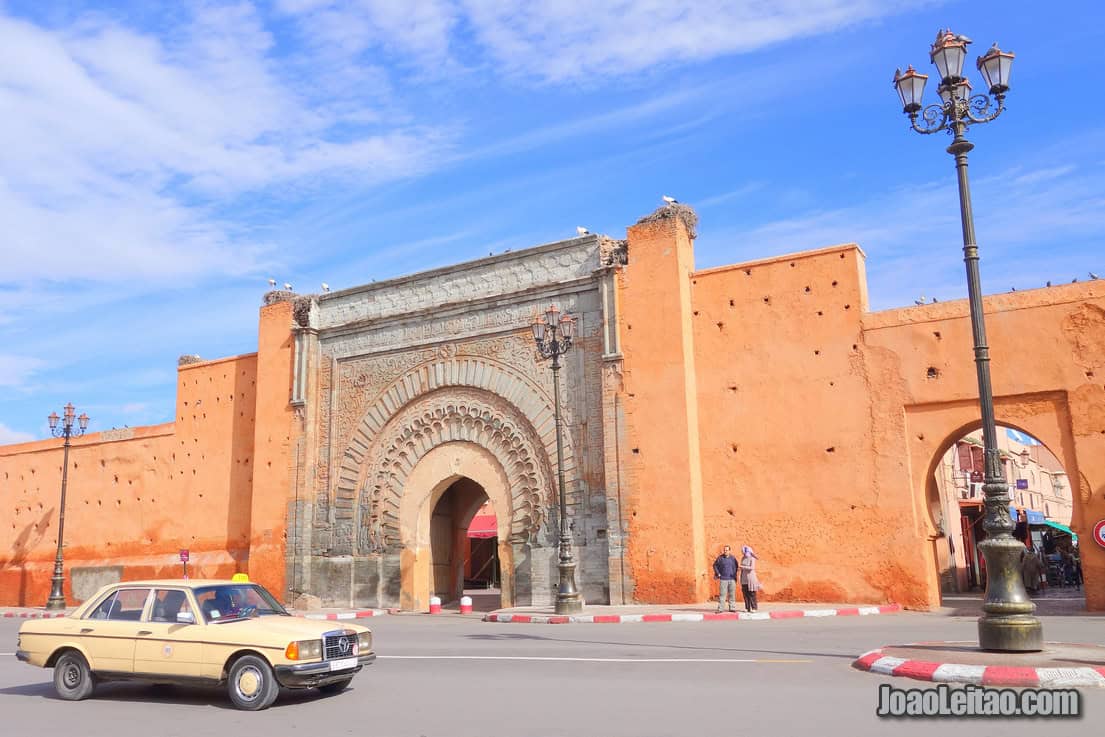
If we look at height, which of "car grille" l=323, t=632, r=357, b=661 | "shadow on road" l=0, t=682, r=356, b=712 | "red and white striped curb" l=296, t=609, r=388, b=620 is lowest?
"red and white striped curb" l=296, t=609, r=388, b=620

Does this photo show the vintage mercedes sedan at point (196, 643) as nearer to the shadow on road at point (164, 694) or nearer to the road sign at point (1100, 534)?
the shadow on road at point (164, 694)

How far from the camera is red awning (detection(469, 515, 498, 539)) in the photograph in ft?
97.0

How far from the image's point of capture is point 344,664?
6648 millimetres

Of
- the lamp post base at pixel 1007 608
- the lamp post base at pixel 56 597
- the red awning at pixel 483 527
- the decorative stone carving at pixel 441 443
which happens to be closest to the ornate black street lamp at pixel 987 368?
the lamp post base at pixel 1007 608

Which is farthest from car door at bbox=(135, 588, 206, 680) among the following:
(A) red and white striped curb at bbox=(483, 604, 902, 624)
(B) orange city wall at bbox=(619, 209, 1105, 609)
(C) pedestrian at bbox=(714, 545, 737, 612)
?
(B) orange city wall at bbox=(619, 209, 1105, 609)

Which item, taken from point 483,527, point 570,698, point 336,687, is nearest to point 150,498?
point 483,527

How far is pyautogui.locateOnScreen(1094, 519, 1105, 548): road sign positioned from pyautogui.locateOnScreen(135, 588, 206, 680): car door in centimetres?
1171

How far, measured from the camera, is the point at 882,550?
1403 cm

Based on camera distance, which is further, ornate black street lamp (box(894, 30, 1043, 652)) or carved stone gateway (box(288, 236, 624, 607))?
carved stone gateway (box(288, 236, 624, 607))

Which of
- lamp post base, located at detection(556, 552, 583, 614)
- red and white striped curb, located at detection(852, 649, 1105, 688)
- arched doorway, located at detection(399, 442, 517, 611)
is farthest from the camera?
arched doorway, located at detection(399, 442, 517, 611)

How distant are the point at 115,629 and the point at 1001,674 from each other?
251 inches

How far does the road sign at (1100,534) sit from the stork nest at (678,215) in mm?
7891

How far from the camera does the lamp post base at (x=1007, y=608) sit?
7.09 metres

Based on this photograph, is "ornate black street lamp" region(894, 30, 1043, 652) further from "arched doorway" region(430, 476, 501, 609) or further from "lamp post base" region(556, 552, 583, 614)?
"arched doorway" region(430, 476, 501, 609)
